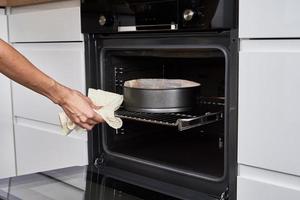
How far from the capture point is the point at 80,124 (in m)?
0.99

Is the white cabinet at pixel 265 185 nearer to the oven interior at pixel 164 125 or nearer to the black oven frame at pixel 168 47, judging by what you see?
the black oven frame at pixel 168 47

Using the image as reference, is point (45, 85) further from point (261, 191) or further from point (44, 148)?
point (44, 148)

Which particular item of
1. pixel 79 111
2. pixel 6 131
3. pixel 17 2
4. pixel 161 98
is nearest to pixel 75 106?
pixel 79 111

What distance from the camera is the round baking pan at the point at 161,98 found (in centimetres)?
119

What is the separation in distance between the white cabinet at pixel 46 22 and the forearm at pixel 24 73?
47 centimetres

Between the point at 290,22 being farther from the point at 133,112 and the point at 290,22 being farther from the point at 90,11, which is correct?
the point at 90,11

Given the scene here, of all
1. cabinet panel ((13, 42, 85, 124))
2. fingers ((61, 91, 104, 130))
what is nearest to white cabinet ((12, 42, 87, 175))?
cabinet panel ((13, 42, 85, 124))

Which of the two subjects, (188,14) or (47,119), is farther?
(47,119)

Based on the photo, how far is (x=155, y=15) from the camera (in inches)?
45.2

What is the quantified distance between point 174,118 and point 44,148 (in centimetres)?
66

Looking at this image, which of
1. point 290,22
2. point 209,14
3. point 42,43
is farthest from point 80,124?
point 42,43

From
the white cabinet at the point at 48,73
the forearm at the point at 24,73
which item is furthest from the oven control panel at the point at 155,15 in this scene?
the forearm at the point at 24,73

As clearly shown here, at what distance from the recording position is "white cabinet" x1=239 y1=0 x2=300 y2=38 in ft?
2.91

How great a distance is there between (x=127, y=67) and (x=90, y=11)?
0.22 metres
